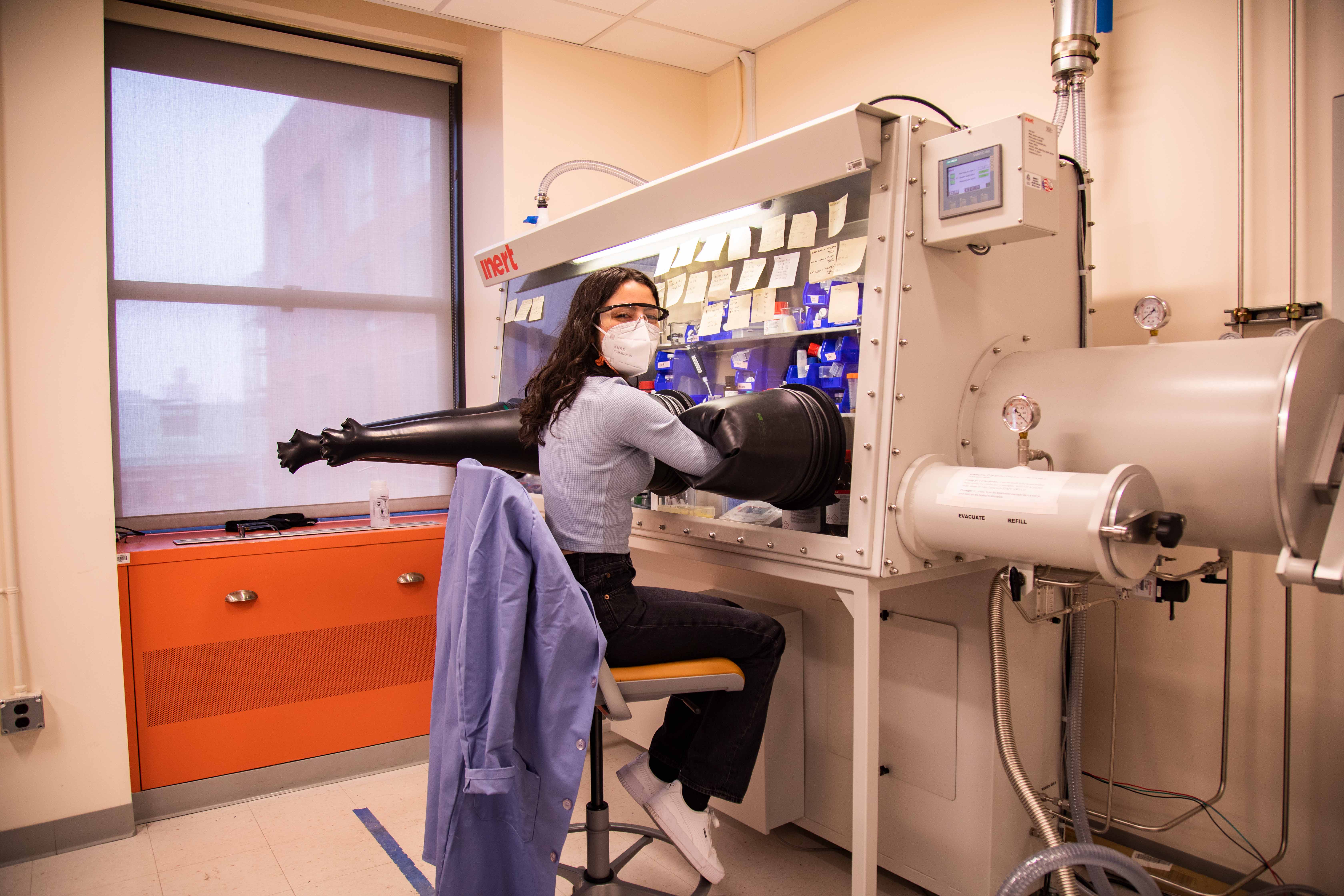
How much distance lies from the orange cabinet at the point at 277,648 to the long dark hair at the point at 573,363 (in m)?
1.27

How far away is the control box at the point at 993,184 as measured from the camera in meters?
1.55

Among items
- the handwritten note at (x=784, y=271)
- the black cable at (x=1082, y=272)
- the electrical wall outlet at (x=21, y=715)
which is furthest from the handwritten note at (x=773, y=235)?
the electrical wall outlet at (x=21, y=715)

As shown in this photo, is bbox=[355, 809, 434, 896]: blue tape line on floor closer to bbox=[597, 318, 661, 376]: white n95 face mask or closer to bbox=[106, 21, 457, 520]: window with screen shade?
bbox=[106, 21, 457, 520]: window with screen shade

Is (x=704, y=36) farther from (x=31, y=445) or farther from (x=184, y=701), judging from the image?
(x=184, y=701)

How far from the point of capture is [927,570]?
176cm

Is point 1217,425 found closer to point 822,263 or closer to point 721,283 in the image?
point 822,263

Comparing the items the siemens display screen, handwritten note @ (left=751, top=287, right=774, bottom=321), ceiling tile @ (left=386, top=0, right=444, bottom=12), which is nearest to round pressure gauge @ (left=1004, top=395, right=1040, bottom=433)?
the siemens display screen

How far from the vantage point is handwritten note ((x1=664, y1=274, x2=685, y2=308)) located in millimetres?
2436

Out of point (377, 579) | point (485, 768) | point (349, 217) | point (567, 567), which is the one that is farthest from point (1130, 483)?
point (349, 217)

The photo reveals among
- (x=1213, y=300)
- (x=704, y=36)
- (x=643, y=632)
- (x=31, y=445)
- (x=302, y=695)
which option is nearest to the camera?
(x=643, y=632)

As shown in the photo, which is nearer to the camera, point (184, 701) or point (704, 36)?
point (184, 701)

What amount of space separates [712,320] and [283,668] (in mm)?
1846

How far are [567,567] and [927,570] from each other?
0.77 m

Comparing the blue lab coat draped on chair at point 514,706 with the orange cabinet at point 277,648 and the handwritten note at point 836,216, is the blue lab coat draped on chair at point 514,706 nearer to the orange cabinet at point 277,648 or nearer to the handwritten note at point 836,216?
the handwritten note at point 836,216
